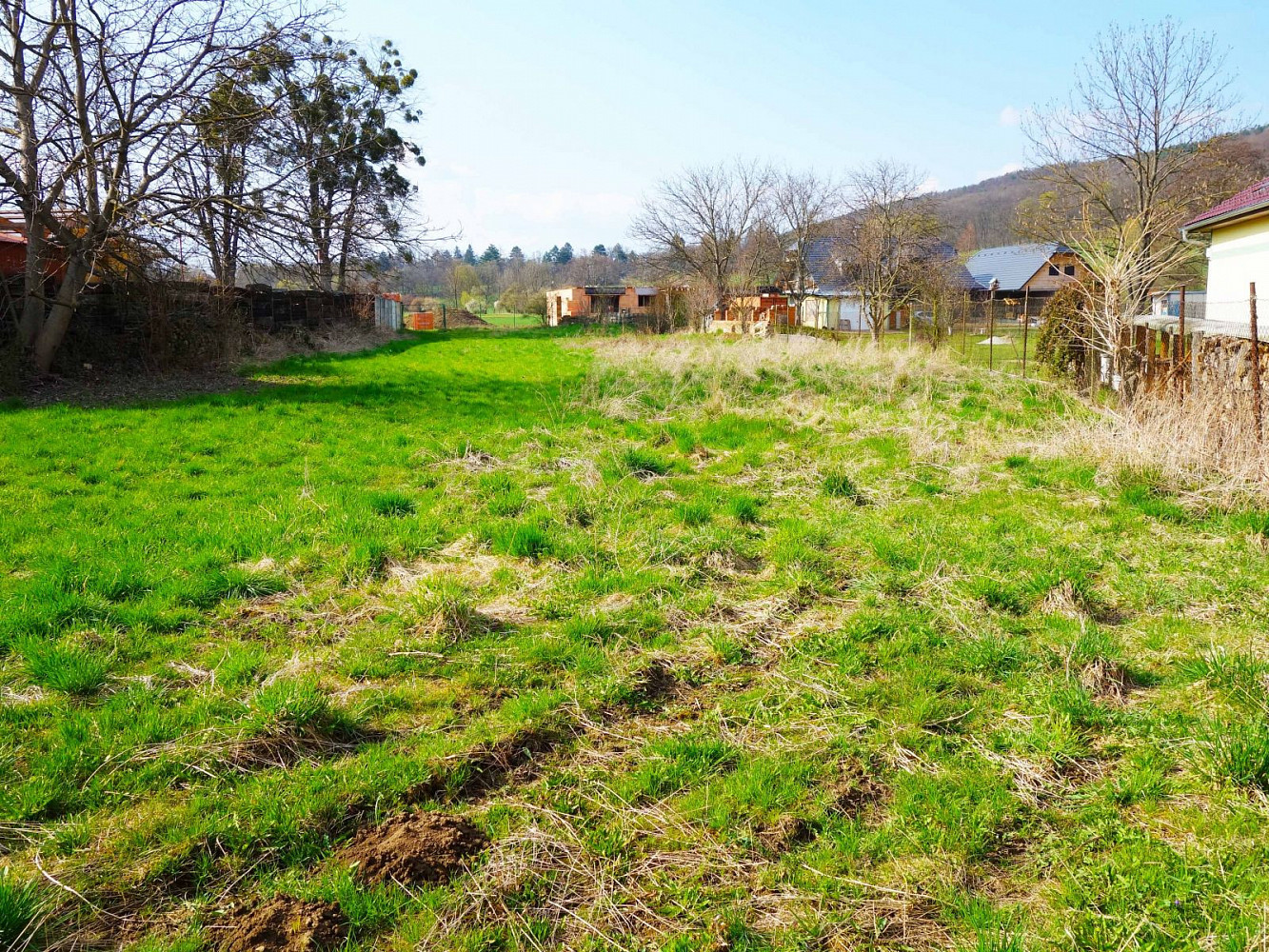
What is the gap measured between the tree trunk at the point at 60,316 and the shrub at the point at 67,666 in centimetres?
1130

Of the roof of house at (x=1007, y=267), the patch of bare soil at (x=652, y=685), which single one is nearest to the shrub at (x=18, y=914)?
the patch of bare soil at (x=652, y=685)

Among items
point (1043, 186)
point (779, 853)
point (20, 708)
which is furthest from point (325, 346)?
point (1043, 186)

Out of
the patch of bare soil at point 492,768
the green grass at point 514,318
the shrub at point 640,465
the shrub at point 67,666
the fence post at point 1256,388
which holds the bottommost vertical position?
the patch of bare soil at point 492,768

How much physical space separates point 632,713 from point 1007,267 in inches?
2417

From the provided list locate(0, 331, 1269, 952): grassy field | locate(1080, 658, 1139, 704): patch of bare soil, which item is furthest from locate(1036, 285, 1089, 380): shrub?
locate(1080, 658, 1139, 704): patch of bare soil

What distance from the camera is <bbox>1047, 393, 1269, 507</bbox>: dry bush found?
6.07 metres

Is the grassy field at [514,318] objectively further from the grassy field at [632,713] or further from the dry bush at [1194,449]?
the dry bush at [1194,449]

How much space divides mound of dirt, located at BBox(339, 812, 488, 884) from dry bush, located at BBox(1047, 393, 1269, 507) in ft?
20.6

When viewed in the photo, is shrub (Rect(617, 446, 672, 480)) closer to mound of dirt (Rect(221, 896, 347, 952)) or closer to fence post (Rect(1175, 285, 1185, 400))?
fence post (Rect(1175, 285, 1185, 400))

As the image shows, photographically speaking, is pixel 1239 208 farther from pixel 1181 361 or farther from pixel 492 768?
pixel 492 768

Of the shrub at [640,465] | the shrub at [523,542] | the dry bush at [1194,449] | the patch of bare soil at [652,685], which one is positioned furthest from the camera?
the shrub at [640,465]

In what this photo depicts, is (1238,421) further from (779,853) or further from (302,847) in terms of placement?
(302,847)

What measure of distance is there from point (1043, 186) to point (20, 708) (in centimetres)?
3447

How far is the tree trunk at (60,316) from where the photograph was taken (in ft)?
41.0
